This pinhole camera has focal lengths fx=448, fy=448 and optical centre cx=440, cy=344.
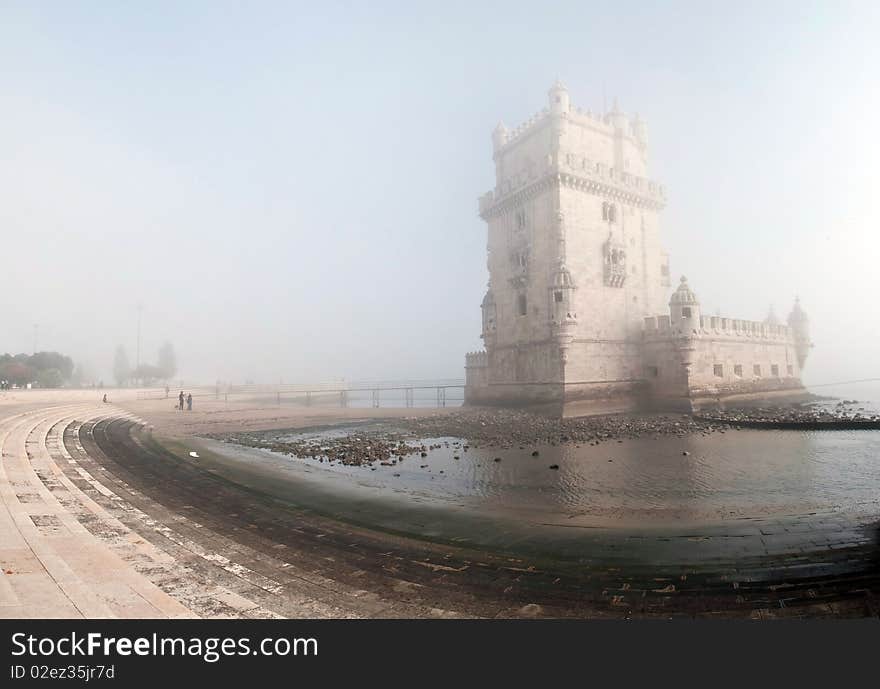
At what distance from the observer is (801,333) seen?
4522 centimetres

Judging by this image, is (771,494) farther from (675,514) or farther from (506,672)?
(506,672)

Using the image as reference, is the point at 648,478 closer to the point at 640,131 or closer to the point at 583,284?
the point at 583,284

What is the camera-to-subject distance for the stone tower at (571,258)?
30.8 meters

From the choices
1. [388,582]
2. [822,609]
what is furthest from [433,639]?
[822,609]

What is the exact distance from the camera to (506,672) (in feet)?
9.62

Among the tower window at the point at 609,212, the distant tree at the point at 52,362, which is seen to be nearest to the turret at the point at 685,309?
the tower window at the point at 609,212

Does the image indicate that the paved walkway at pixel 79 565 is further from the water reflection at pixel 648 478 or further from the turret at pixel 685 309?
the turret at pixel 685 309

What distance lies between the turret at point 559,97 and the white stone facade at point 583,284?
0.08m

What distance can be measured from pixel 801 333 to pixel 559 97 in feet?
115

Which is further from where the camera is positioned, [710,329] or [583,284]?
[710,329]

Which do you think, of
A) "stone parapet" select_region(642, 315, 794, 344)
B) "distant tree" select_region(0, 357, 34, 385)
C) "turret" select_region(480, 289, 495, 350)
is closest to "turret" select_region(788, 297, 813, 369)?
"stone parapet" select_region(642, 315, 794, 344)

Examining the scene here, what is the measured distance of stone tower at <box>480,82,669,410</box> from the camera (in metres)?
30.8

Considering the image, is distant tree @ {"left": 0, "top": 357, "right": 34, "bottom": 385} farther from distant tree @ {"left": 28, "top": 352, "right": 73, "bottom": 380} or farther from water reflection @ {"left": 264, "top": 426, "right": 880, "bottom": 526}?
water reflection @ {"left": 264, "top": 426, "right": 880, "bottom": 526}

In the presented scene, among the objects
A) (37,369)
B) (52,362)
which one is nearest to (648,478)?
(37,369)
